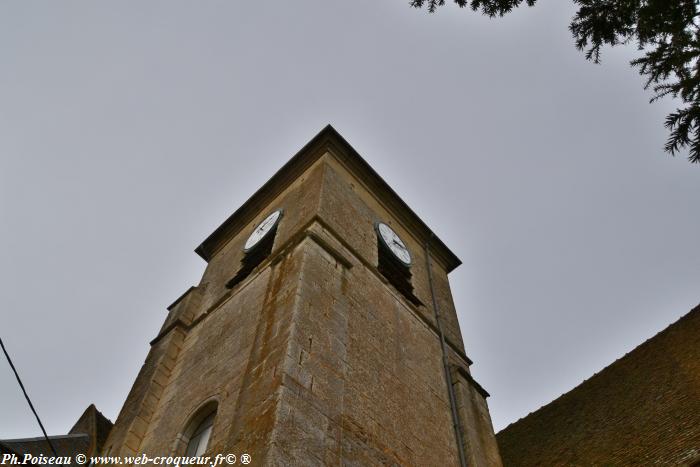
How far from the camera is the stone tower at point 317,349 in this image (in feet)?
18.4

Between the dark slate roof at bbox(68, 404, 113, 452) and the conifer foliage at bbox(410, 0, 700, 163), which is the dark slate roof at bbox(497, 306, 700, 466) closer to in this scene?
the conifer foliage at bbox(410, 0, 700, 163)

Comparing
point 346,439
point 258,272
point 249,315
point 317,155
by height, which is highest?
point 317,155

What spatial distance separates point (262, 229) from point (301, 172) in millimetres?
1572

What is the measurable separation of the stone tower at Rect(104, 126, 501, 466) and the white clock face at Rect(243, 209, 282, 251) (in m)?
0.03

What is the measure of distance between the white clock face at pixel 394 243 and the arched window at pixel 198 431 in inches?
194

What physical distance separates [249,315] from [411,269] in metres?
4.15

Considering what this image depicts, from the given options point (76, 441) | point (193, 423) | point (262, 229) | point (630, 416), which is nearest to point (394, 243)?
point (262, 229)

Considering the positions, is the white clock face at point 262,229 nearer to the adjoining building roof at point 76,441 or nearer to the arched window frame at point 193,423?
the adjoining building roof at point 76,441

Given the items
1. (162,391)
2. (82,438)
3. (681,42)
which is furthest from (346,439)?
(82,438)

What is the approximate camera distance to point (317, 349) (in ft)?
20.5

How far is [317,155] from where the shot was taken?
11523 mm

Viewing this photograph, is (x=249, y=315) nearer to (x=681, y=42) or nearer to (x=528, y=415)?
(x=681, y=42)

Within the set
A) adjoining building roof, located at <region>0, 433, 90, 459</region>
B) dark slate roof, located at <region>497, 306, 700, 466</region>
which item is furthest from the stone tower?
dark slate roof, located at <region>497, 306, 700, 466</region>

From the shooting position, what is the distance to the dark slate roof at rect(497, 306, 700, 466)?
7.56m
